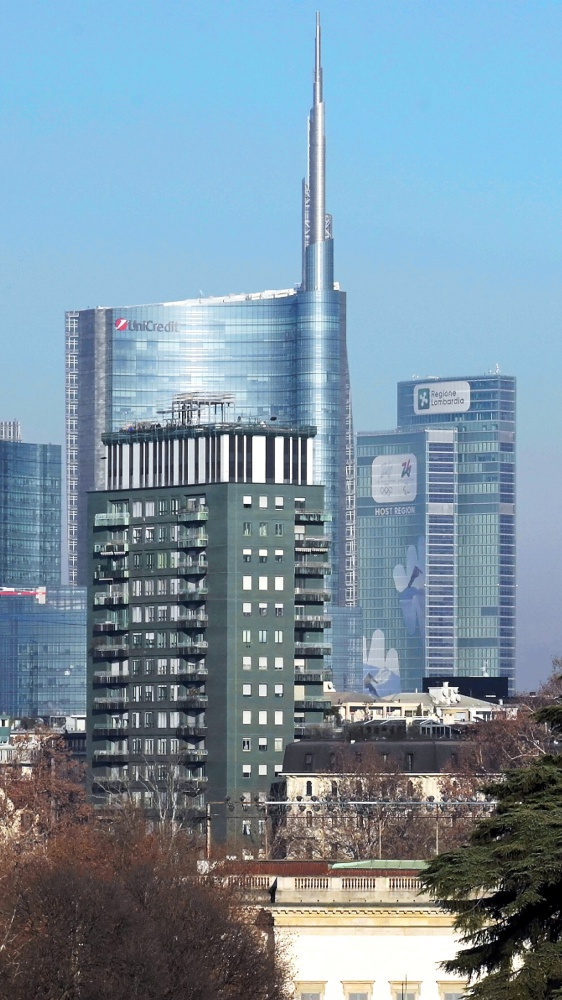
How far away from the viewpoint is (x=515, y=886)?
43.4m

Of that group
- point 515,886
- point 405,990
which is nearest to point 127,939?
point 405,990

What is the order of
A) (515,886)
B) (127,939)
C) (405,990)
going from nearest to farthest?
1. (515,886)
2. (127,939)
3. (405,990)

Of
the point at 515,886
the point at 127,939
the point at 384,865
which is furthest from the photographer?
the point at 384,865

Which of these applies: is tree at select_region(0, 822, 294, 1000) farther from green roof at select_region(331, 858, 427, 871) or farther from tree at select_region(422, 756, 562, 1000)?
tree at select_region(422, 756, 562, 1000)

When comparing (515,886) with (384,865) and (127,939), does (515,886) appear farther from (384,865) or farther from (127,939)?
(384,865)

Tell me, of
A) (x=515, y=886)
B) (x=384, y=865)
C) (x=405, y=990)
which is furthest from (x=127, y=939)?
(x=384, y=865)

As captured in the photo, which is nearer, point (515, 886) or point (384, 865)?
point (515, 886)

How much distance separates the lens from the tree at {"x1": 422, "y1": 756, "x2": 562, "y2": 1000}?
141 ft

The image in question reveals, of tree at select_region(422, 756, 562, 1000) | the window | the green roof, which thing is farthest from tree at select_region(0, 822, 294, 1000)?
tree at select_region(422, 756, 562, 1000)

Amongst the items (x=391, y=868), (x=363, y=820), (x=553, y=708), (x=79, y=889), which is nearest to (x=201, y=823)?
(x=363, y=820)

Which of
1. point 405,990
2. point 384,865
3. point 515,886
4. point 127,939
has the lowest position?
point 405,990

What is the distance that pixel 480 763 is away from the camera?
189625 mm

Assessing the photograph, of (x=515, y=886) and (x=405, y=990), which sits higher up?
(x=515, y=886)

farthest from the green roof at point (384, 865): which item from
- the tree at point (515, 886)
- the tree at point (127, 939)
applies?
the tree at point (515, 886)
